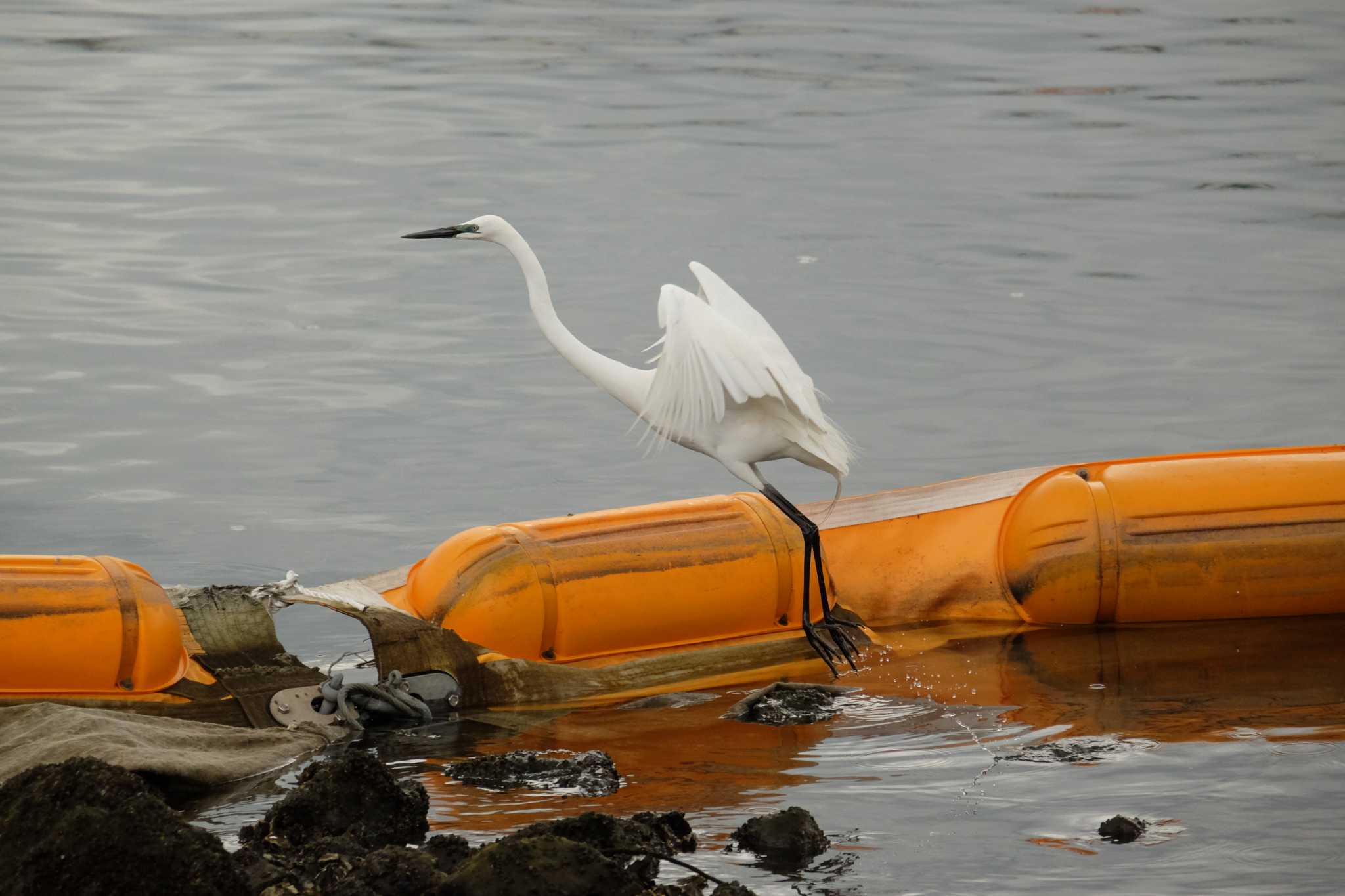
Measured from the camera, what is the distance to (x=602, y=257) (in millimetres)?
15352

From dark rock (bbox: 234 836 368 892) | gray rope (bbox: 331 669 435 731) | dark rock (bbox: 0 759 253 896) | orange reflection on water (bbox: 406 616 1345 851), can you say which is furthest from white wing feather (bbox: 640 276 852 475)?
dark rock (bbox: 0 759 253 896)

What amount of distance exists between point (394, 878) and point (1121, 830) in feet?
7.30

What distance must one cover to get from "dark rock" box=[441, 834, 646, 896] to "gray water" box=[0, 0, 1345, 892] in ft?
3.41

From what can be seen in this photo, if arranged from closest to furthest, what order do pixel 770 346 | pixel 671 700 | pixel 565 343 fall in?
pixel 770 346
pixel 671 700
pixel 565 343

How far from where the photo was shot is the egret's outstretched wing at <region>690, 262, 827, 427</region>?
6.77 meters

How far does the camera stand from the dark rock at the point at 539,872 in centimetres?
426

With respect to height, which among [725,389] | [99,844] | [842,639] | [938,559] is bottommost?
[842,639]

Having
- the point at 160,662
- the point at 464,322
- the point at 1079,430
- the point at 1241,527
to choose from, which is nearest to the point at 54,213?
the point at 464,322

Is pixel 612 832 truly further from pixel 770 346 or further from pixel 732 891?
pixel 770 346

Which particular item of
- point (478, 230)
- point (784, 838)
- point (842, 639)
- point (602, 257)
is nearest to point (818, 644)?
point (842, 639)

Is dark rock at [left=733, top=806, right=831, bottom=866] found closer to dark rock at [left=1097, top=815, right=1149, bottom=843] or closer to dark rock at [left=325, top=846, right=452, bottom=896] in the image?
dark rock at [left=1097, top=815, right=1149, bottom=843]

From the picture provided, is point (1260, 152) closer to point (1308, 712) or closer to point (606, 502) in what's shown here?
point (606, 502)

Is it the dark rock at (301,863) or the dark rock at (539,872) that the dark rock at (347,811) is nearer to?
the dark rock at (301,863)

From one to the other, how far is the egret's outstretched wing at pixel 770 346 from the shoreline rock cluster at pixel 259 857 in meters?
2.27
